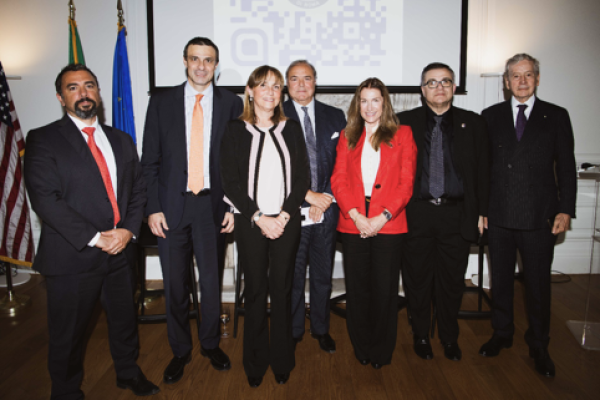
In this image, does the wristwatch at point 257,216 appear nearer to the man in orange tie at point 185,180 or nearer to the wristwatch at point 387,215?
the man in orange tie at point 185,180

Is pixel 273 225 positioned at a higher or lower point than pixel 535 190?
lower

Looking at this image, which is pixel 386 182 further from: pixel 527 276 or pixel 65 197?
pixel 65 197

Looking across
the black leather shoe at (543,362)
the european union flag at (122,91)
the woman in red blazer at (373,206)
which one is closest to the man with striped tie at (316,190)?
the woman in red blazer at (373,206)

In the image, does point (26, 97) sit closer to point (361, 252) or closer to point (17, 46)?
point (17, 46)

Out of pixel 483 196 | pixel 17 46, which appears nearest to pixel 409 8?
pixel 483 196

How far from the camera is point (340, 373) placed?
2.24m

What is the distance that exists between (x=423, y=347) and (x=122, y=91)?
3188 mm

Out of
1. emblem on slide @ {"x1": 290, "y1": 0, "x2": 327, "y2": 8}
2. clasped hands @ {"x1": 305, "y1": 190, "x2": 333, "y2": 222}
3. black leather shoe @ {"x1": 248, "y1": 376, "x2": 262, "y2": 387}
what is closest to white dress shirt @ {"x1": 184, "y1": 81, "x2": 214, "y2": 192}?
clasped hands @ {"x1": 305, "y1": 190, "x2": 333, "y2": 222}

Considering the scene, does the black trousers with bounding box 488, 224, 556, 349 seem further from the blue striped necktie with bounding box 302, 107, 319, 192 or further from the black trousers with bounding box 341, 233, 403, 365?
the blue striped necktie with bounding box 302, 107, 319, 192

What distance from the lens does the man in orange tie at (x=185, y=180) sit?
2.21 meters

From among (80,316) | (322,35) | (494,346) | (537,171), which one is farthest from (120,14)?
(494,346)

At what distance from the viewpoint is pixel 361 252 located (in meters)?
2.20

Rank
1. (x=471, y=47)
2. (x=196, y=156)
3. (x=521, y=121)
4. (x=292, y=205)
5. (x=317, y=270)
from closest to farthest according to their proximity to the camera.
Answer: (x=292, y=205) → (x=196, y=156) → (x=521, y=121) → (x=317, y=270) → (x=471, y=47)

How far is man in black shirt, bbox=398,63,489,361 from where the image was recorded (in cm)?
226
